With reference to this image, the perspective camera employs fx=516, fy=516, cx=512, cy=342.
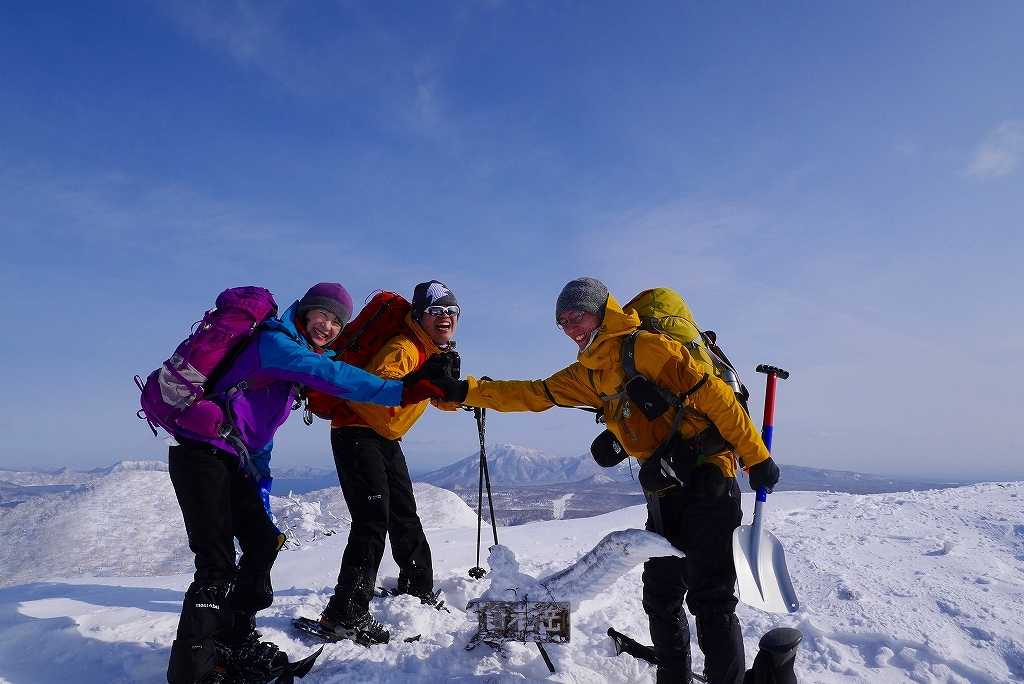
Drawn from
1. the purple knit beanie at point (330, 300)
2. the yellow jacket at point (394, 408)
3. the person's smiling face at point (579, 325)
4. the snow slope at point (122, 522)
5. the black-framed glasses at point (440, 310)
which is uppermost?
the black-framed glasses at point (440, 310)

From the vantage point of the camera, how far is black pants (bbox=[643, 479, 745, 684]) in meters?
2.99

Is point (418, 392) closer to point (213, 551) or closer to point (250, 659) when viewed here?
point (213, 551)

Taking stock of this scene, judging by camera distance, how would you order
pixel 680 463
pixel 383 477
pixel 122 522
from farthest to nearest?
1. pixel 122 522
2. pixel 383 477
3. pixel 680 463

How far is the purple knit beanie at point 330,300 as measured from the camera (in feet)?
12.0

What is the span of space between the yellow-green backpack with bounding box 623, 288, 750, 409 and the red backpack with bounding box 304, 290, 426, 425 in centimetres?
199

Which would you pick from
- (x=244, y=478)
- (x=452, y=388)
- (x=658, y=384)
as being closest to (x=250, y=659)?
(x=244, y=478)

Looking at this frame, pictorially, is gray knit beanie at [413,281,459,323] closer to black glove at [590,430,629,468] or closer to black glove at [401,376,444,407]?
black glove at [401,376,444,407]

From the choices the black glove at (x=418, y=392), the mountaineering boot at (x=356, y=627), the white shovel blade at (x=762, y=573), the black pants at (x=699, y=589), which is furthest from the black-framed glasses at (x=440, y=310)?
the white shovel blade at (x=762, y=573)

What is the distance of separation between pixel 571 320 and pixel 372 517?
236 centimetres

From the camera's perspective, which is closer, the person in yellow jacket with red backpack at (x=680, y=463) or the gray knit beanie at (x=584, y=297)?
the person in yellow jacket with red backpack at (x=680, y=463)

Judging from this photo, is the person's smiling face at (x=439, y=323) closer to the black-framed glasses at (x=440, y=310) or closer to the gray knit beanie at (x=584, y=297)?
the black-framed glasses at (x=440, y=310)

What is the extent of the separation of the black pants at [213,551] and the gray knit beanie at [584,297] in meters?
2.41

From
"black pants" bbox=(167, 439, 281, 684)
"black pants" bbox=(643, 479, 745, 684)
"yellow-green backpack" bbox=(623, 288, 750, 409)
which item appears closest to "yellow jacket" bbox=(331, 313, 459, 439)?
"black pants" bbox=(167, 439, 281, 684)

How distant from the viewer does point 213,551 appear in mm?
3098
